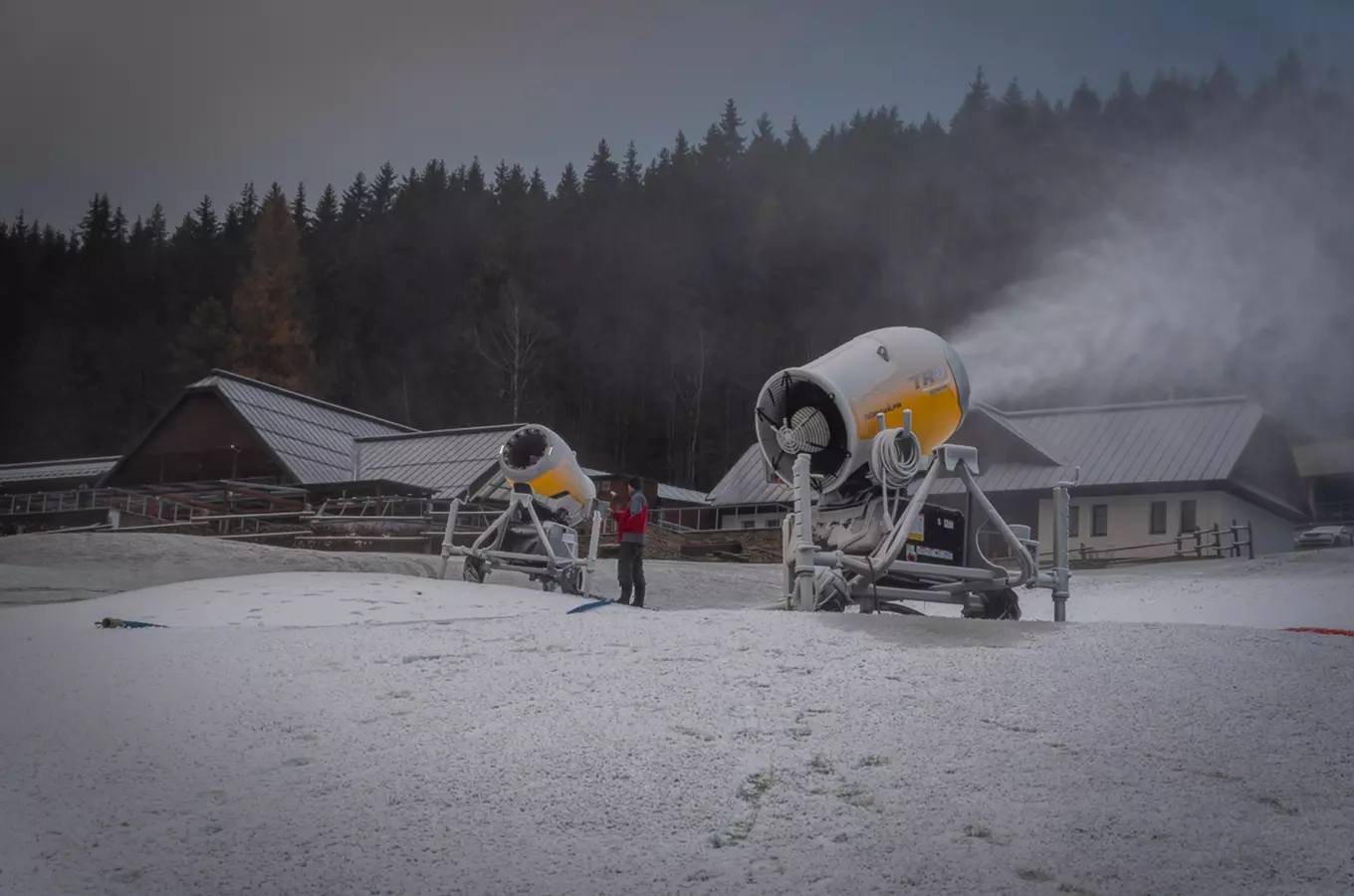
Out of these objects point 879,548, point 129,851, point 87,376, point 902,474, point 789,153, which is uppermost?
point 789,153

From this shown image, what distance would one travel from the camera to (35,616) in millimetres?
10297

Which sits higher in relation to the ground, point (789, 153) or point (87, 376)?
point (789, 153)

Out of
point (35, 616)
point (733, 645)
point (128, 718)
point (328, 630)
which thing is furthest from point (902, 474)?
point (35, 616)

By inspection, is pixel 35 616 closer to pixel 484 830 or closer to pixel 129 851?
pixel 129 851

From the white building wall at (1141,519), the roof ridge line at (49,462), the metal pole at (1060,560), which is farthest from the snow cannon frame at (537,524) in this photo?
the roof ridge line at (49,462)

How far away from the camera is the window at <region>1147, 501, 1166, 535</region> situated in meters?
30.0

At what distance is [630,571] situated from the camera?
14500 millimetres

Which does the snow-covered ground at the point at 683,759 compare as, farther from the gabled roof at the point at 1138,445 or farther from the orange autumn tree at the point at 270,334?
the orange autumn tree at the point at 270,334

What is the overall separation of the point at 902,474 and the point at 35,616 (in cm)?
744

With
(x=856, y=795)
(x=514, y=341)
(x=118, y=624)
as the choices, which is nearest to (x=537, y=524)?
(x=118, y=624)

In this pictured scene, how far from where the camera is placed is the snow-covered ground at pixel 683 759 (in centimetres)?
438

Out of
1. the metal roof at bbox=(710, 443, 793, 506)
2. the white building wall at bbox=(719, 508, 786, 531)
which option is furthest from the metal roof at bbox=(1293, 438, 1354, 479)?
the metal roof at bbox=(710, 443, 793, 506)

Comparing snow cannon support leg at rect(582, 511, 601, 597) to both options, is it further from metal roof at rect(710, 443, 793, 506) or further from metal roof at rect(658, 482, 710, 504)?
metal roof at rect(658, 482, 710, 504)

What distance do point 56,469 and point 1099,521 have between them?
37313 mm
